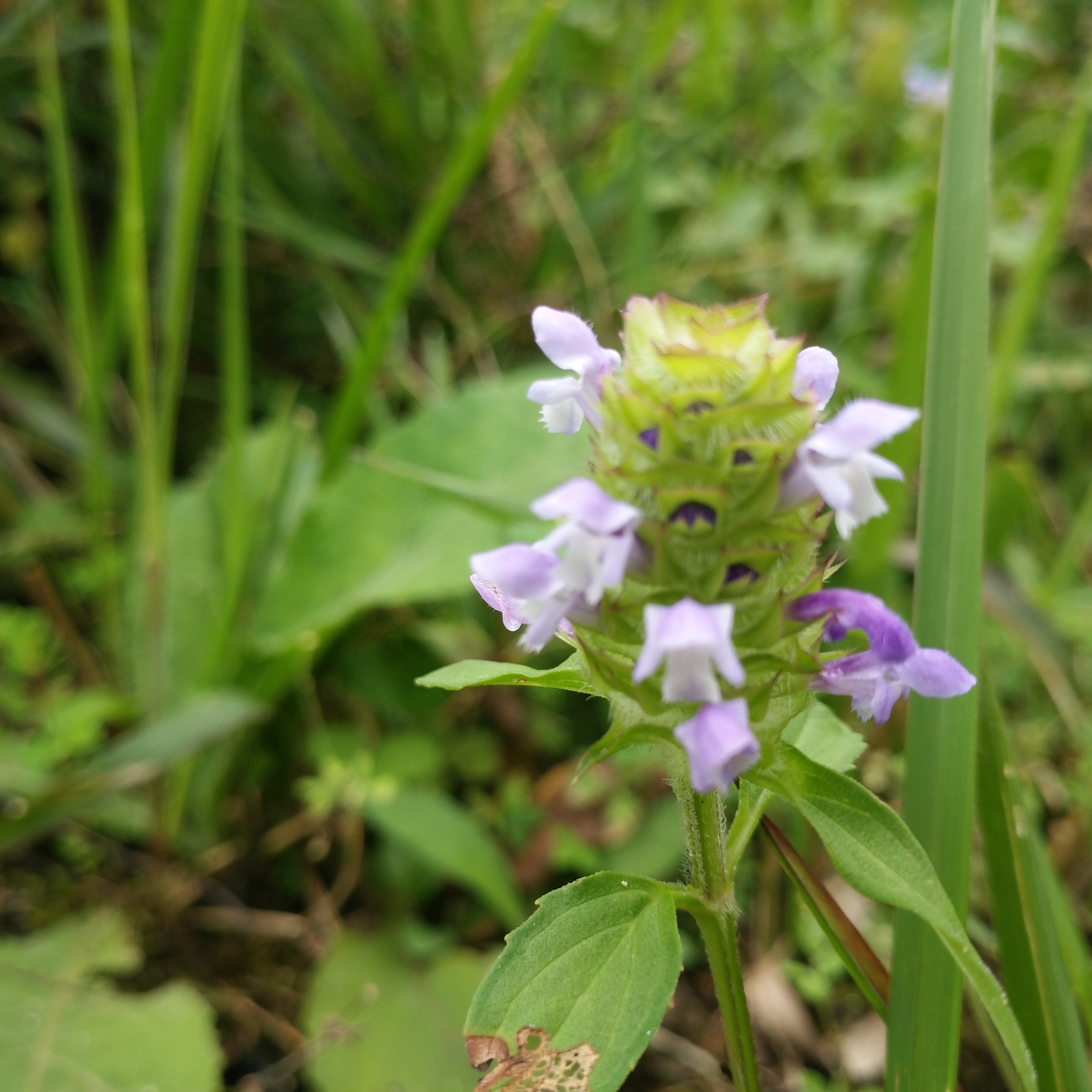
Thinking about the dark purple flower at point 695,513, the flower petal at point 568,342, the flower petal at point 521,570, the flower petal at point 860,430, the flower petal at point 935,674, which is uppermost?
the flower petal at point 568,342

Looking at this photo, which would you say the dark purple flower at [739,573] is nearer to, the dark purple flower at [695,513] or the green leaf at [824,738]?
the dark purple flower at [695,513]

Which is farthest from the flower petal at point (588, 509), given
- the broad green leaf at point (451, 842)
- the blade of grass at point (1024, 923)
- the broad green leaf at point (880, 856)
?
the broad green leaf at point (451, 842)

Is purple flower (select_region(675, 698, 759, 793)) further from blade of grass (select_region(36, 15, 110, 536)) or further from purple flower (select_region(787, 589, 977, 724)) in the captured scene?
blade of grass (select_region(36, 15, 110, 536))

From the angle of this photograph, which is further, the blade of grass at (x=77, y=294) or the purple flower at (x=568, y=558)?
the blade of grass at (x=77, y=294)

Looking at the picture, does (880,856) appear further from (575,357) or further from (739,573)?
(575,357)

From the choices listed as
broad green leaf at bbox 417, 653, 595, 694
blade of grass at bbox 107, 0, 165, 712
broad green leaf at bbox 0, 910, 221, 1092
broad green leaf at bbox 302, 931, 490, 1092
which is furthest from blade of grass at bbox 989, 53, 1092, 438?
broad green leaf at bbox 0, 910, 221, 1092

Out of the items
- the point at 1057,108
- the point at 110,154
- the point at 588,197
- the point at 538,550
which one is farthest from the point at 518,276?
the point at 538,550
